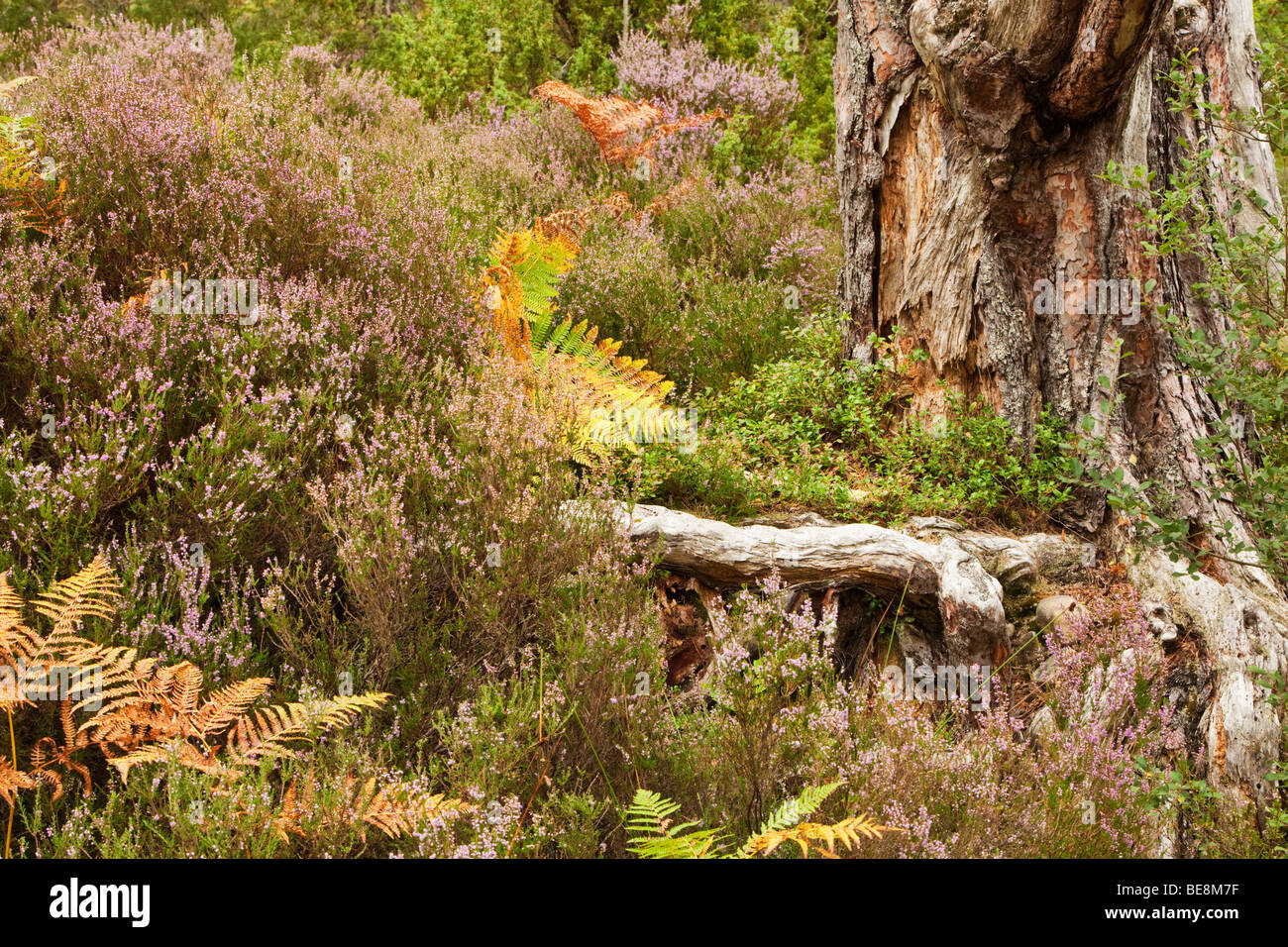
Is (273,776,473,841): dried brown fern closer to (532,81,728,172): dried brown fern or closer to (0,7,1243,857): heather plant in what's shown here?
(0,7,1243,857): heather plant

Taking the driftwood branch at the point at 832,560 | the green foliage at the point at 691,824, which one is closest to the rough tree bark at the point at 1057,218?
the driftwood branch at the point at 832,560

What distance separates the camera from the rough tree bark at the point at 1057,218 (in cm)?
348

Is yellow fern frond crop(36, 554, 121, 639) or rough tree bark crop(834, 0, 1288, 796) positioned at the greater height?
rough tree bark crop(834, 0, 1288, 796)

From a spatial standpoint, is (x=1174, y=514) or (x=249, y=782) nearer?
(x=249, y=782)

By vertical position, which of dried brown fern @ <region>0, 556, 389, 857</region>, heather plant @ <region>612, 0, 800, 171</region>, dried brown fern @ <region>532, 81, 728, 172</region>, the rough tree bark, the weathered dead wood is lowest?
dried brown fern @ <region>0, 556, 389, 857</region>

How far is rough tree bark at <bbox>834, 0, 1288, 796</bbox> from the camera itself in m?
3.48

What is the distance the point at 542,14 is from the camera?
29.6 feet

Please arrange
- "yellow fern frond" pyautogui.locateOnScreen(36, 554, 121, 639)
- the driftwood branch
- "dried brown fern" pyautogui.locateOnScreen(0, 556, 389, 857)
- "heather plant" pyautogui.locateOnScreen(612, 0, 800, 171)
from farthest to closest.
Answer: "heather plant" pyautogui.locateOnScreen(612, 0, 800, 171)
the driftwood branch
"yellow fern frond" pyautogui.locateOnScreen(36, 554, 121, 639)
"dried brown fern" pyautogui.locateOnScreen(0, 556, 389, 857)

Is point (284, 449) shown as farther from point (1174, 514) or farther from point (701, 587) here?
point (1174, 514)

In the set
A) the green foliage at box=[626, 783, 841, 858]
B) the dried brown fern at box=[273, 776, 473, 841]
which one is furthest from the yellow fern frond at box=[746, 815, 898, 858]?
the dried brown fern at box=[273, 776, 473, 841]

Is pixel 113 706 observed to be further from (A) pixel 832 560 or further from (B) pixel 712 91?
(B) pixel 712 91

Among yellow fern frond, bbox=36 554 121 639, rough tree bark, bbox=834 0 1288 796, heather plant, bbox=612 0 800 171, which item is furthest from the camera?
heather plant, bbox=612 0 800 171
